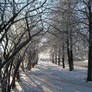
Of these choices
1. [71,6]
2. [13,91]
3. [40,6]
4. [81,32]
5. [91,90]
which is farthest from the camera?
[81,32]

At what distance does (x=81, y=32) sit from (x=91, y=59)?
2.38m

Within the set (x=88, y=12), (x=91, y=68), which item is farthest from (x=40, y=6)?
(x=91, y=68)

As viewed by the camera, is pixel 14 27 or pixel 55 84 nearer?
pixel 14 27

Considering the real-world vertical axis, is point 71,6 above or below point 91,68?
above

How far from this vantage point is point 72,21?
1267cm

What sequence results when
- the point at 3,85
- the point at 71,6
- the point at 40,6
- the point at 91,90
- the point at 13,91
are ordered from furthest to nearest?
the point at 71,6 < the point at 13,91 < the point at 91,90 < the point at 3,85 < the point at 40,6

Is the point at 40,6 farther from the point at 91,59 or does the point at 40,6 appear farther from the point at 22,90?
the point at 91,59

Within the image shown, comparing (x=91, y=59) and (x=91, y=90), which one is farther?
(x=91, y=59)

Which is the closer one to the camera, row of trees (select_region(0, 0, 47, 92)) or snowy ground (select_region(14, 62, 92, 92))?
row of trees (select_region(0, 0, 47, 92))

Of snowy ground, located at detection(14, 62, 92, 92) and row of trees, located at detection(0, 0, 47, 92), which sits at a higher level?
row of trees, located at detection(0, 0, 47, 92)

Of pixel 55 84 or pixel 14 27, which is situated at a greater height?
pixel 14 27

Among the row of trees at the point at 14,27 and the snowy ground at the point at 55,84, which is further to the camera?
the snowy ground at the point at 55,84

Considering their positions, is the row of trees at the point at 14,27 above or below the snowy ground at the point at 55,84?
above

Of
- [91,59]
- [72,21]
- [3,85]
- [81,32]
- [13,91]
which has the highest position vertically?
[72,21]
